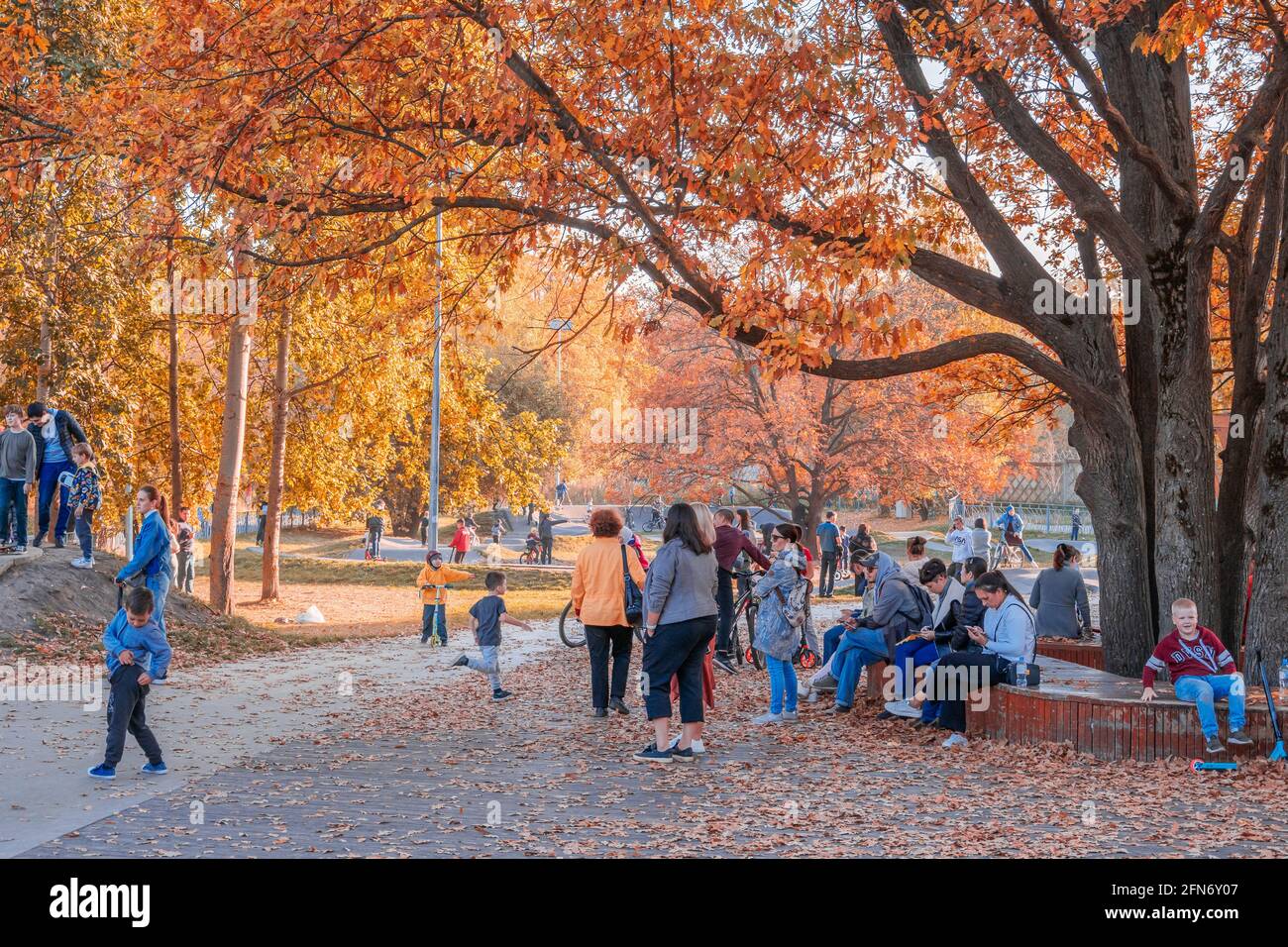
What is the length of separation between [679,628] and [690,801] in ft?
5.37

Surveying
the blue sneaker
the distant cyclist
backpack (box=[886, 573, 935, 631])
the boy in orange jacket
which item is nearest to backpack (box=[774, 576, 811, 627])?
backpack (box=[886, 573, 935, 631])

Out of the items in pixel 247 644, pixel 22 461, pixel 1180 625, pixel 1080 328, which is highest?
pixel 1080 328

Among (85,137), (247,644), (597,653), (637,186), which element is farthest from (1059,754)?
(247,644)

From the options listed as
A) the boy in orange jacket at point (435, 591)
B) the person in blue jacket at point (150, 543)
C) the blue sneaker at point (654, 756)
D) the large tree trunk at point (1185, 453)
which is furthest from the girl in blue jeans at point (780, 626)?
the boy in orange jacket at point (435, 591)

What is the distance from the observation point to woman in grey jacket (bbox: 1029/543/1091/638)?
14914mm

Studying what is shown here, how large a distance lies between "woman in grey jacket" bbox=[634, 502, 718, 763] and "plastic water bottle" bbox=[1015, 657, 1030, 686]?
2.52 m

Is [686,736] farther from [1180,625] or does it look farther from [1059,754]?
[1180,625]

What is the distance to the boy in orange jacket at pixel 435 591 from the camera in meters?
17.3

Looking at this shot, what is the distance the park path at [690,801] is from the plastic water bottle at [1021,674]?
641 millimetres

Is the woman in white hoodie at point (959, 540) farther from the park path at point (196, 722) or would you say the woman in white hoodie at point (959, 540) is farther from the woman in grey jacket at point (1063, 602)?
the park path at point (196, 722)

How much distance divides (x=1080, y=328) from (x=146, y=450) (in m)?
19.1

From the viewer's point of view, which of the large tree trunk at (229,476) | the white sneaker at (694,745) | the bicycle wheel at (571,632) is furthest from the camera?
the large tree trunk at (229,476)

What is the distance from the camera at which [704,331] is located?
35.6 meters

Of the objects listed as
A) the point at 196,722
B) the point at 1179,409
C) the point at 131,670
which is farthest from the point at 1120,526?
the point at 131,670
